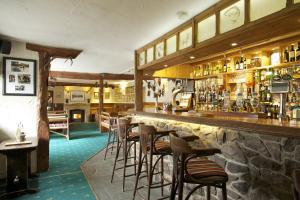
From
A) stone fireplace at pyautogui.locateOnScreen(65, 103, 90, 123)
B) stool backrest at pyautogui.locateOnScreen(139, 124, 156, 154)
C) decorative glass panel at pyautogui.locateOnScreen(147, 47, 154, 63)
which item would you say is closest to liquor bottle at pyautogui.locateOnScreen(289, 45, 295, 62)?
decorative glass panel at pyautogui.locateOnScreen(147, 47, 154, 63)

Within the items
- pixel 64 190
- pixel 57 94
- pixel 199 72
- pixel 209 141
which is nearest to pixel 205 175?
pixel 209 141

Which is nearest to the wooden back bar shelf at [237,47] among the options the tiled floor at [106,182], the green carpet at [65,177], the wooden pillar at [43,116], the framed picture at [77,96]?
the tiled floor at [106,182]

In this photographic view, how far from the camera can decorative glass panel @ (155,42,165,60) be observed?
10.9 feet

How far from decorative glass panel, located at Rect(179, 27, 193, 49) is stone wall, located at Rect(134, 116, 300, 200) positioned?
1.15 m

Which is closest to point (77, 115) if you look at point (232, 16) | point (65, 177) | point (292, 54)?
point (65, 177)

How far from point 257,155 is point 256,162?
0.20 ft

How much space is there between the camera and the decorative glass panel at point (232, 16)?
6.48 feet

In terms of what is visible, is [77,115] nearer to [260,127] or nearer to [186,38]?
[186,38]

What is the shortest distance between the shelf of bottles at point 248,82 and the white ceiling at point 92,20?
1.88 metres

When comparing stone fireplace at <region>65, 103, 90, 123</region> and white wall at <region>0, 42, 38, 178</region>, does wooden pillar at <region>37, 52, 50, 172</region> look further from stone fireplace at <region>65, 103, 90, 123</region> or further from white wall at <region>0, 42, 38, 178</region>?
stone fireplace at <region>65, 103, 90, 123</region>

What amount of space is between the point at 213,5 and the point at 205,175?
5.87 feet

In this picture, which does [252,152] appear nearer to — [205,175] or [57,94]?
[205,175]

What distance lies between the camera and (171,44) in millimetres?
3115

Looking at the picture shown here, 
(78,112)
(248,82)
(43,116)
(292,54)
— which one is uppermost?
(292,54)
